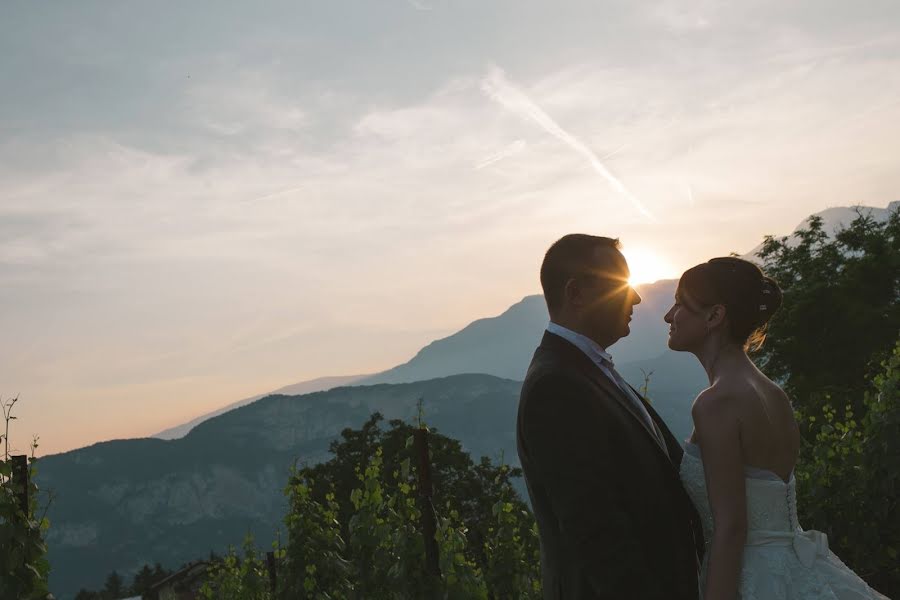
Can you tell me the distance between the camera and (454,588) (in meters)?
7.92

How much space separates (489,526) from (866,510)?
396cm

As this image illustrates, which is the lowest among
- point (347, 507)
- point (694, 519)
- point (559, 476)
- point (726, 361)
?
point (347, 507)

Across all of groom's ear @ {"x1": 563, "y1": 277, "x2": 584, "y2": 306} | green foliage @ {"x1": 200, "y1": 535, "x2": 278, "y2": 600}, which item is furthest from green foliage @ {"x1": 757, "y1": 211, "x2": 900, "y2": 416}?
groom's ear @ {"x1": 563, "y1": 277, "x2": 584, "y2": 306}

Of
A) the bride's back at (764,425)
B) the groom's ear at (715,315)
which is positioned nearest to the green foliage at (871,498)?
the bride's back at (764,425)

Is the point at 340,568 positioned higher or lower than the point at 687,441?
lower

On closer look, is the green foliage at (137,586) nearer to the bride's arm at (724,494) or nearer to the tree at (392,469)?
the tree at (392,469)

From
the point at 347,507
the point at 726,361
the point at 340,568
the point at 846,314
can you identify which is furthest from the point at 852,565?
the point at 347,507

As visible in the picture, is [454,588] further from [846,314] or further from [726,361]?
[846,314]

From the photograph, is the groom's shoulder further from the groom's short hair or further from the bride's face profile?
the bride's face profile

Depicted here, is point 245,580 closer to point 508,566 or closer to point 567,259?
point 508,566

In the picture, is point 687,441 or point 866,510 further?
point 866,510

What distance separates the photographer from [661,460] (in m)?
3.07

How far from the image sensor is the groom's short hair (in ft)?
10.3

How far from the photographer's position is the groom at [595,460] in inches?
108
